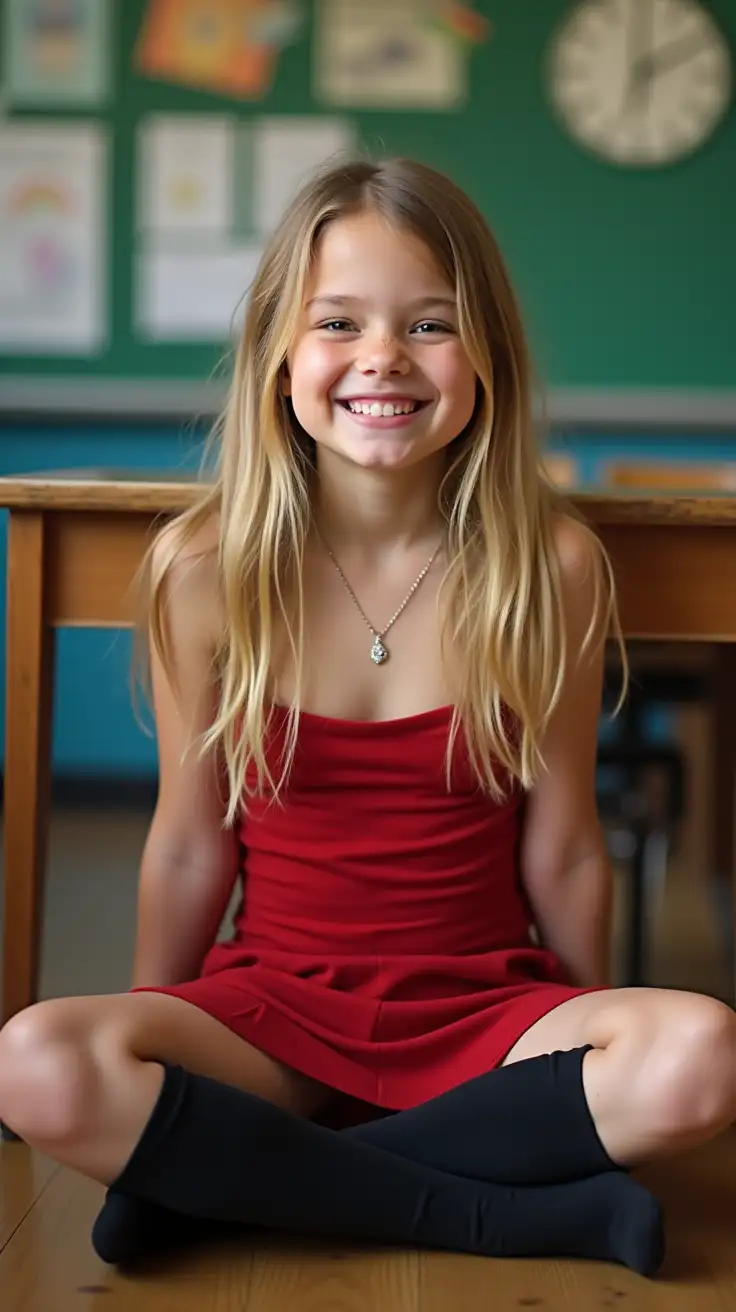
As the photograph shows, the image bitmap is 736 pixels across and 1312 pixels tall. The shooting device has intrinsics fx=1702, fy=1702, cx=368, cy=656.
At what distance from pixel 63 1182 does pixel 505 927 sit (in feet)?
1.44

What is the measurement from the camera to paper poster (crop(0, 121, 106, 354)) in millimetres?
3637

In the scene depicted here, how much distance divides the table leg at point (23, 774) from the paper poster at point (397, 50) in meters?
2.30

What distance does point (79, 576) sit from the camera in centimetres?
159

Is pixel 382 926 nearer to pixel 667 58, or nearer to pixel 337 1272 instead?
pixel 337 1272

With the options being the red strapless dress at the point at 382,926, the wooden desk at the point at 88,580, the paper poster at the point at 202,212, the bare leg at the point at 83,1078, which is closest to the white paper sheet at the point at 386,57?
the paper poster at the point at 202,212

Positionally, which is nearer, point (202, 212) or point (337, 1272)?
point (337, 1272)

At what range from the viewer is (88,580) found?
5.23ft

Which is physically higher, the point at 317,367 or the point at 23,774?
the point at 317,367

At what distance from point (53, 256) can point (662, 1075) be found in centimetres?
281

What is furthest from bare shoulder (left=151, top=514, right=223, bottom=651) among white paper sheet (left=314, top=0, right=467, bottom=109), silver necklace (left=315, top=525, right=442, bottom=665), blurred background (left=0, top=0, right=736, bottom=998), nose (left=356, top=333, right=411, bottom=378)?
white paper sheet (left=314, top=0, right=467, bottom=109)

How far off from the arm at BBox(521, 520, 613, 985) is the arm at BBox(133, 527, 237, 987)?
0.94 ft

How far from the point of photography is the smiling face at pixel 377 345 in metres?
1.42

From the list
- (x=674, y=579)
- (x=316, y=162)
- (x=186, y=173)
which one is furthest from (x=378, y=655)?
(x=186, y=173)

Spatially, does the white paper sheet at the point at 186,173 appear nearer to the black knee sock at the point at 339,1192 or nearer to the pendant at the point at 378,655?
the pendant at the point at 378,655
